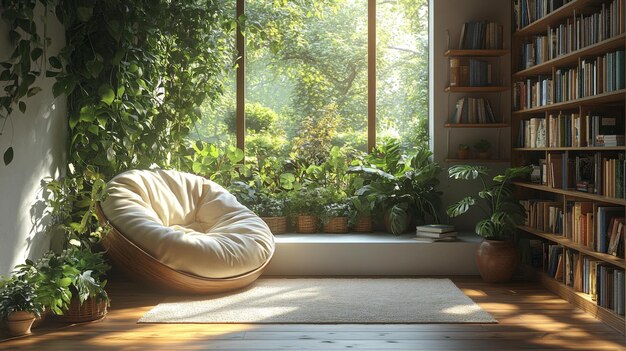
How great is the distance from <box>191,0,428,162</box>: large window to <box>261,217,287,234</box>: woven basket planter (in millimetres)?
782

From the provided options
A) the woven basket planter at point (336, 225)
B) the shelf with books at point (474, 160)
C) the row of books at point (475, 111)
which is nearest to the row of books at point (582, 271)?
the shelf with books at point (474, 160)

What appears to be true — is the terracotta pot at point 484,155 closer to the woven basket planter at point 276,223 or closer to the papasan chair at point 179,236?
the woven basket planter at point 276,223

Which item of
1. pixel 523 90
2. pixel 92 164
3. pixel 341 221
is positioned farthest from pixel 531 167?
pixel 92 164

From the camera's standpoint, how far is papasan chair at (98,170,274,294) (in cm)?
466

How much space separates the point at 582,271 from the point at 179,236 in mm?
2599

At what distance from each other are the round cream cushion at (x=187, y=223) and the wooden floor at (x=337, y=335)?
45cm

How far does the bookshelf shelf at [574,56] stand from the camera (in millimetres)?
4066

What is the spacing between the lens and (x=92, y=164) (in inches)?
196

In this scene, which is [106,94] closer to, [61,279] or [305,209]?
[61,279]

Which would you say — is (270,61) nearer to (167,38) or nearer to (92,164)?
(167,38)

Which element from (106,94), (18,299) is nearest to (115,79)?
(106,94)

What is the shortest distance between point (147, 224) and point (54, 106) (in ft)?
3.19

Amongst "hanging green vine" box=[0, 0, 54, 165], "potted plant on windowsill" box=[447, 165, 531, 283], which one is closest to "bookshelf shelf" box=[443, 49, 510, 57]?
"potted plant on windowsill" box=[447, 165, 531, 283]

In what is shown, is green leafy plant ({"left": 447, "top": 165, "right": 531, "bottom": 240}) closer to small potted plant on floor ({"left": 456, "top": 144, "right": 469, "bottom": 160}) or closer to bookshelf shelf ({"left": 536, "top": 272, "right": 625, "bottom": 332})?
bookshelf shelf ({"left": 536, "top": 272, "right": 625, "bottom": 332})
